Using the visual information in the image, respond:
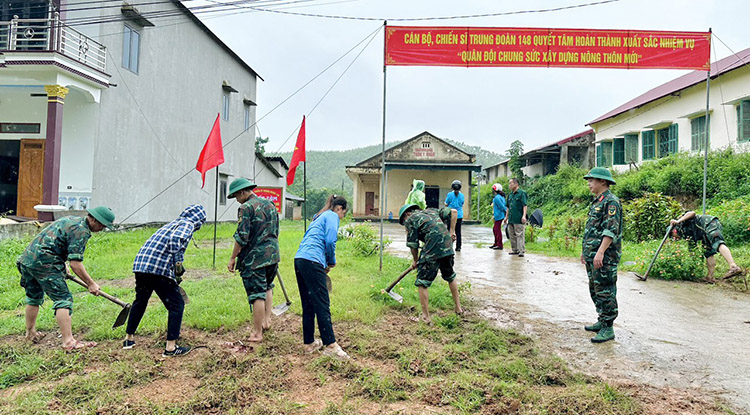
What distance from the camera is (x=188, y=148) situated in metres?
18.6

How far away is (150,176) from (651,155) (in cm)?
2112

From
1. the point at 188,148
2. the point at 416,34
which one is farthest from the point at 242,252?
the point at 188,148

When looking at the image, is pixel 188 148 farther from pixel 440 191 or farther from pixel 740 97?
pixel 740 97

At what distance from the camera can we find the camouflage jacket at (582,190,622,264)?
14.7 ft

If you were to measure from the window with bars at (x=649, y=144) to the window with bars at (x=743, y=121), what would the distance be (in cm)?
524

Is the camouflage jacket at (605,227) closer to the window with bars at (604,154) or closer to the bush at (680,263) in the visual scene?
the bush at (680,263)

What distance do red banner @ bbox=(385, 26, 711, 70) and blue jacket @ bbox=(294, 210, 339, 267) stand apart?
14.5 ft

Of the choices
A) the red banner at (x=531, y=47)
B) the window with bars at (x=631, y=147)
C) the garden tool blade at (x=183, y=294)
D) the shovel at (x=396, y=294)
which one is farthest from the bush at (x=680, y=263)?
the window with bars at (x=631, y=147)

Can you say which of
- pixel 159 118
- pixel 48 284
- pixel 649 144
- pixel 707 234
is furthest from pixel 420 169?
pixel 48 284

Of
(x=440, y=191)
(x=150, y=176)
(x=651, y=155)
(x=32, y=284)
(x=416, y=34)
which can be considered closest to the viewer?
(x=32, y=284)

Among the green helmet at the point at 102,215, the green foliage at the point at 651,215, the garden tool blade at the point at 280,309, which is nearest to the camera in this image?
the green helmet at the point at 102,215

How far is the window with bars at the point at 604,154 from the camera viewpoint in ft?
79.0

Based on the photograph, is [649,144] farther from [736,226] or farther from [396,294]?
[396,294]

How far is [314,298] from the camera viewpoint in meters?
4.09
